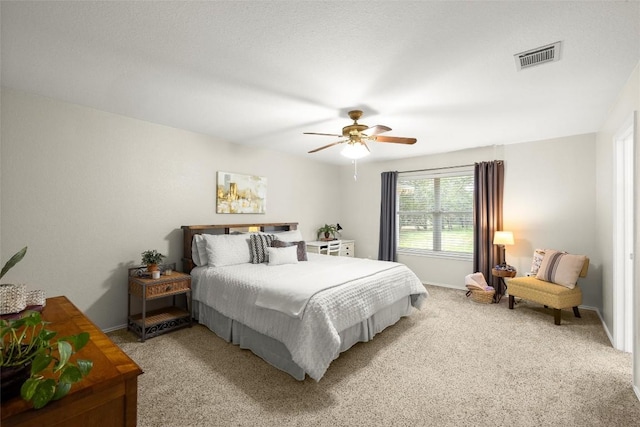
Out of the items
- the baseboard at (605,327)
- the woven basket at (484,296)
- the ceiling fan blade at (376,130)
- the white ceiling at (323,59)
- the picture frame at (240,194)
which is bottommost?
the baseboard at (605,327)

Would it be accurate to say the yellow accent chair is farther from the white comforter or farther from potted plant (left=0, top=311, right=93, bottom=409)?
potted plant (left=0, top=311, right=93, bottom=409)

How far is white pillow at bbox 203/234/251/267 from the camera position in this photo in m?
3.55

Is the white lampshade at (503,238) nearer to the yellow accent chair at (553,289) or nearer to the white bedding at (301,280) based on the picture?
the yellow accent chair at (553,289)

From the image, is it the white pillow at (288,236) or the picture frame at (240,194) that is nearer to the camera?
the picture frame at (240,194)

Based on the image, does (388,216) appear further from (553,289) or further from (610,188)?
(610,188)

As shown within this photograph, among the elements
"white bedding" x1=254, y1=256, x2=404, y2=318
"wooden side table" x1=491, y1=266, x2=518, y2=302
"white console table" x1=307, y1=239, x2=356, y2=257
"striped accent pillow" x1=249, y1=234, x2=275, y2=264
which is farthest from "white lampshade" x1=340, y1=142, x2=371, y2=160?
"wooden side table" x1=491, y1=266, x2=518, y2=302

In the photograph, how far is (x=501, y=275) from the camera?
4219 mm

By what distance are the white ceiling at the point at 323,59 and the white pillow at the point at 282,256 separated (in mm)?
1621

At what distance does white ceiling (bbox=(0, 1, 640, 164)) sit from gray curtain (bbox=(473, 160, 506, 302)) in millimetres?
1313

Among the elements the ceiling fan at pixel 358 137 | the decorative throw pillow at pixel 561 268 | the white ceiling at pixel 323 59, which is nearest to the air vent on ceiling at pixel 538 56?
the white ceiling at pixel 323 59

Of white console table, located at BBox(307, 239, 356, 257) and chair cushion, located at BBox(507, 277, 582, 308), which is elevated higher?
white console table, located at BBox(307, 239, 356, 257)

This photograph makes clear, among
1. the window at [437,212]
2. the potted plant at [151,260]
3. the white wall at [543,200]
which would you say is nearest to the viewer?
the potted plant at [151,260]

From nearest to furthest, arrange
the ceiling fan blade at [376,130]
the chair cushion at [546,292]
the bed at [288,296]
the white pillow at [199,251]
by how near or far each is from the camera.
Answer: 1. the bed at [288,296]
2. the ceiling fan blade at [376,130]
3. the chair cushion at [546,292]
4. the white pillow at [199,251]

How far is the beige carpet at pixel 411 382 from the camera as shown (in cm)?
192
